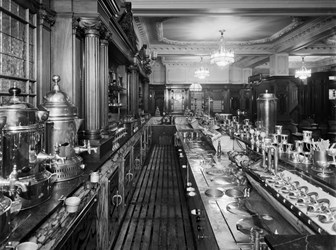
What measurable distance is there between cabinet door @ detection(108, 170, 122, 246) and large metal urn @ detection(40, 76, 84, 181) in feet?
2.37

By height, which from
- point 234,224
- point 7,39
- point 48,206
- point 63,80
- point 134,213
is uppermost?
point 7,39

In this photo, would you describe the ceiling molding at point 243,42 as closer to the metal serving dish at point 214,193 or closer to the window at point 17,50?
the window at point 17,50

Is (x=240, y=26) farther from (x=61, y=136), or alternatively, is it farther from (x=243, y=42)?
(x=61, y=136)

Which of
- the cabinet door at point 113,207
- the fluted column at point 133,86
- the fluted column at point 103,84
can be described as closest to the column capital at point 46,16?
the fluted column at point 103,84

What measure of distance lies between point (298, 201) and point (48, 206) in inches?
58.4

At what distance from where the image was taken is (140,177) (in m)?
6.55

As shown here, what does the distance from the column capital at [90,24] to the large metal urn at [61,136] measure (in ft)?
3.63

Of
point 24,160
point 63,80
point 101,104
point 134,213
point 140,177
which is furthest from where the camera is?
point 140,177

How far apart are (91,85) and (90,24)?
710mm

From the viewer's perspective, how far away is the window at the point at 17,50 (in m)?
2.30

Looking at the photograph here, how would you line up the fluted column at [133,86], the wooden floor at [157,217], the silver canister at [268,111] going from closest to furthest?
the wooden floor at [157,217] → the silver canister at [268,111] → the fluted column at [133,86]

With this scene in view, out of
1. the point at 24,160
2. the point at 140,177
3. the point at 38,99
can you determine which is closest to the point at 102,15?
the point at 38,99

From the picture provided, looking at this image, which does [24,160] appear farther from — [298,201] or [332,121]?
[332,121]

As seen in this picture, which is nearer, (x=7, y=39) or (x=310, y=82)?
(x=7, y=39)
